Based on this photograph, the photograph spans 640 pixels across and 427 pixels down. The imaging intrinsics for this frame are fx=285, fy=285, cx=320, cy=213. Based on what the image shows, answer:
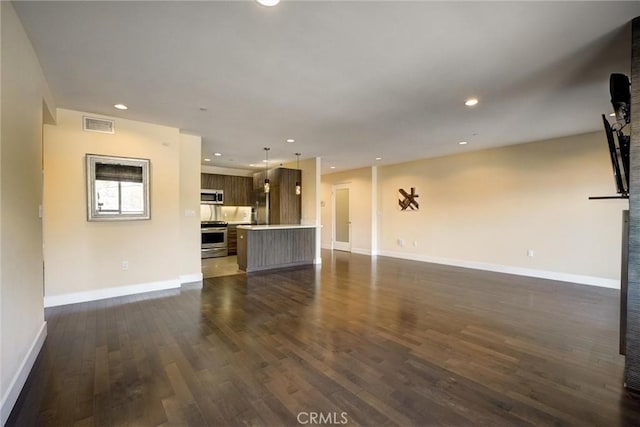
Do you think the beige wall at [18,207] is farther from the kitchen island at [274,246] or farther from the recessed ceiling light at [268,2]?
the kitchen island at [274,246]

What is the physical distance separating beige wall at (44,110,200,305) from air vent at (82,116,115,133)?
52 mm

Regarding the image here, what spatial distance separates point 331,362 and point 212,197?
7034 millimetres

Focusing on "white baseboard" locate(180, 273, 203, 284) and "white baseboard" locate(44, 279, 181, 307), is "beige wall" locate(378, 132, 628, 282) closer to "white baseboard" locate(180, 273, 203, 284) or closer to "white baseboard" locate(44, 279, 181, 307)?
"white baseboard" locate(180, 273, 203, 284)

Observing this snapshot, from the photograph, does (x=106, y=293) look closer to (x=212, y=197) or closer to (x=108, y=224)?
(x=108, y=224)

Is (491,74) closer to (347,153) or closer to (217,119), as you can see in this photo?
(217,119)

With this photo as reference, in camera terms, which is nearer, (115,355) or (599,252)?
(115,355)

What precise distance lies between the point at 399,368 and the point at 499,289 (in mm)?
3337

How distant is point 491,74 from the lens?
2.82 meters

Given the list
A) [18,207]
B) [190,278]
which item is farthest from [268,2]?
[190,278]

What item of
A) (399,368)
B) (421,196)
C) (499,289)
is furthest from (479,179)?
(399,368)

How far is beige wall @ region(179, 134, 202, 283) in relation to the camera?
5.04 metres

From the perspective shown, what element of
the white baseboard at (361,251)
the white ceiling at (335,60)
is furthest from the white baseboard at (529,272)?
the white ceiling at (335,60)

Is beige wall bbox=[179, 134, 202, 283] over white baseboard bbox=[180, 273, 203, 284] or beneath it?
over

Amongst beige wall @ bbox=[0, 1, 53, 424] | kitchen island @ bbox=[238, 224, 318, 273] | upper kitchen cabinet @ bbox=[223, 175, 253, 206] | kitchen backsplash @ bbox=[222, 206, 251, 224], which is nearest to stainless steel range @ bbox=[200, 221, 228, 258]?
kitchen backsplash @ bbox=[222, 206, 251, 224]
